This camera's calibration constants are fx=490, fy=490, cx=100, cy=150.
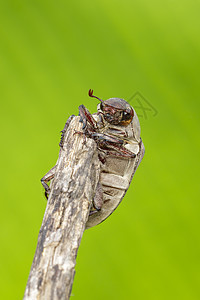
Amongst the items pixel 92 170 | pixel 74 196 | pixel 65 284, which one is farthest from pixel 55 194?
pixel 65 284

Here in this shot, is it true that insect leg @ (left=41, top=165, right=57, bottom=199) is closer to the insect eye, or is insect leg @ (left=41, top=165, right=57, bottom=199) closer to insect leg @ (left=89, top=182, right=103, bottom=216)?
insect leg @ (left=89, top=182, right=103, bottom=216)

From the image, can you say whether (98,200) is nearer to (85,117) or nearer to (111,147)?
(111,147)

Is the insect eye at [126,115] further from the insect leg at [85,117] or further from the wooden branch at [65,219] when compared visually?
the wooden branch at [65,219]

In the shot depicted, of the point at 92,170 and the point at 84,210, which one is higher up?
the point at 92,170

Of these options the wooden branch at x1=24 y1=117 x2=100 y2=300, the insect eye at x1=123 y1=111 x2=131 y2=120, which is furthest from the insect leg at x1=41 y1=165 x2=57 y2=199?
the insect eye at x1=123 y1=111 x2=131 y2=120

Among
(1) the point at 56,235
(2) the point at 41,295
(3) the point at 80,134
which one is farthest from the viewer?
(3) the point at 80,134

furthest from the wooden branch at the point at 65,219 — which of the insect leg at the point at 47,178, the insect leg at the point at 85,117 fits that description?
the insect leg at the point at 47,178

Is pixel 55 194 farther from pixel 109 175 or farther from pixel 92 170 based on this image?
pixel 109 175
